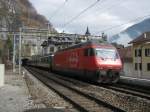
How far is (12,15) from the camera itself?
2547 inches

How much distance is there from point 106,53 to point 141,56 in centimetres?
4460

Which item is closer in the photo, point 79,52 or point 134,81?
point 134,81

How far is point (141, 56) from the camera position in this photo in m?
71.3

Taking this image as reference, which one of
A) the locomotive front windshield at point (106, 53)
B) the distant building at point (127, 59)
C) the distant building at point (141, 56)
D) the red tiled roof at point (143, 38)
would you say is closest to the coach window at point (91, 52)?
the locomotive front windshield at point (106, 53)

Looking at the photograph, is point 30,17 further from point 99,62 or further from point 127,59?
point 99,62

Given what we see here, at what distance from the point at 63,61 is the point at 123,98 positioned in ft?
70.1

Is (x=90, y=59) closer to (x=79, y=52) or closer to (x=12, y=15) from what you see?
(x=79, y=52)

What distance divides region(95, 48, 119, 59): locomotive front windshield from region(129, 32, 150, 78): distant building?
37655 millimetres

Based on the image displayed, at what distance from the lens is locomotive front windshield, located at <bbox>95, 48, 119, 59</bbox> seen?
2736cm

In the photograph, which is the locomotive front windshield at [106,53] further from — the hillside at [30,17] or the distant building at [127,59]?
the hillside at [30,17]

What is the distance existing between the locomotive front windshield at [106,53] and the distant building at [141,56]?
124 feet

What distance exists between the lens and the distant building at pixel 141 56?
67800mm

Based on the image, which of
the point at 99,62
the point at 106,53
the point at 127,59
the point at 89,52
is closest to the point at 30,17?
the point at 127,59

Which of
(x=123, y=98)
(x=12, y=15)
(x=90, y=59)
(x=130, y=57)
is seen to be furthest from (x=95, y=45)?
(x=130, y=57)
